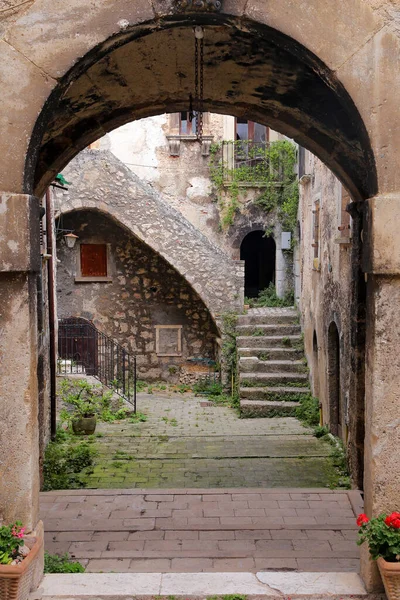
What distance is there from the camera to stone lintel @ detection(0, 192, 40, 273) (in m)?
3.39

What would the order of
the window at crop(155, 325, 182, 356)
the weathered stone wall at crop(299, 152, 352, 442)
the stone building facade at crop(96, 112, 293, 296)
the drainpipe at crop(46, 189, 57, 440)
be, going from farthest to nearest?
the stone building facade at crop(96, 112, 293, 296), the window at crop(155, 325, 182, 356), the drainpipe at crop(46, 189, 57, 440), the weathered stone wall at crop(299, 152, 352, 442)

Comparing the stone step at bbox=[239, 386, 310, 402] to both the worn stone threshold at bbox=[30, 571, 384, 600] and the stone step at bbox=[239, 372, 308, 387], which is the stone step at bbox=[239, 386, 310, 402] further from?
the worn stone threshold at bbox=[30, 571, 384, 600]

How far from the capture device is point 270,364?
480 inches

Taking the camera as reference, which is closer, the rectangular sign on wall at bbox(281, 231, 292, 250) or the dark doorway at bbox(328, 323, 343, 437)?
the dark doorway at bbox(328, 323, 343, 437)

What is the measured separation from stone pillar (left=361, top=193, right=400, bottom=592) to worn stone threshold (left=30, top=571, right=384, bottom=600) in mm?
214

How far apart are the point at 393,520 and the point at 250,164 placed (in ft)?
46.8

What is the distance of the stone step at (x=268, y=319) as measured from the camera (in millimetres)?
13242

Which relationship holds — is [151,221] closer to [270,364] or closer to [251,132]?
[270,364]

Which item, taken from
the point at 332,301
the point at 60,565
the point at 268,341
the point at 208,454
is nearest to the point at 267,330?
the point at 268,341

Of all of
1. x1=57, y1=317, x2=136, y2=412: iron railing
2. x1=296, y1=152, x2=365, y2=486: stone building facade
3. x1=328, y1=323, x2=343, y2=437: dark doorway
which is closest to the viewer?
x1=296, y1=152, x2=365, y2=486: stone building facade

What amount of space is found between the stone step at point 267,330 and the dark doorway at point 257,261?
6.27 m

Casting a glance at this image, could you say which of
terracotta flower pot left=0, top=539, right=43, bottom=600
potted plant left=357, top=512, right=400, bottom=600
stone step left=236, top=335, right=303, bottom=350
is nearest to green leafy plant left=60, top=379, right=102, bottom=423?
stone step left=236, top=335, right=303, bottom=350

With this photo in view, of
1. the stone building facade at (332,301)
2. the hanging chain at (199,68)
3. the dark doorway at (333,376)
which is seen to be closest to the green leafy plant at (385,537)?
the stone building facade at (332,301)

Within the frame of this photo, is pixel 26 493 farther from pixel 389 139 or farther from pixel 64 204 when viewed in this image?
pixel 64 204
